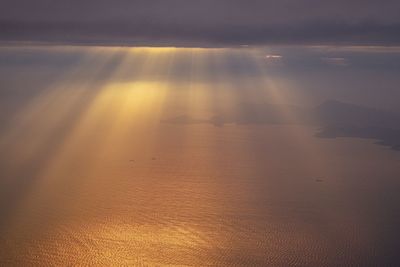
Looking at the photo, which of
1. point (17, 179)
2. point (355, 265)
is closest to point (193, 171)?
point (17, 179)

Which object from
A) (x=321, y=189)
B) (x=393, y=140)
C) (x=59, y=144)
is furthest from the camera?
(x=393, y=140)

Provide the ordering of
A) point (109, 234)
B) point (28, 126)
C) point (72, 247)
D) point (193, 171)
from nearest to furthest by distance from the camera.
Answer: point (72, 247), point (109, 234), point (193, 171), point (28, 126)

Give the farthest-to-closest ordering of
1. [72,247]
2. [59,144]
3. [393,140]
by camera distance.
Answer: [393,140] → [59,144] → [72,247]

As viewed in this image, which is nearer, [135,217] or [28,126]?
[135,217]

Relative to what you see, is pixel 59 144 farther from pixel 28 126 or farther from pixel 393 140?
pixel 393 140

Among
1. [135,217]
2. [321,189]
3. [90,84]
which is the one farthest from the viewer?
[90,84]

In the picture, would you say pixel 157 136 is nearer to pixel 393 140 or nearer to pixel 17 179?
pixel 17 179

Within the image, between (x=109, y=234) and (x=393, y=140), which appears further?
(x=393, y=140)

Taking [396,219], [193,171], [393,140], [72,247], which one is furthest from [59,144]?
[393,140]
